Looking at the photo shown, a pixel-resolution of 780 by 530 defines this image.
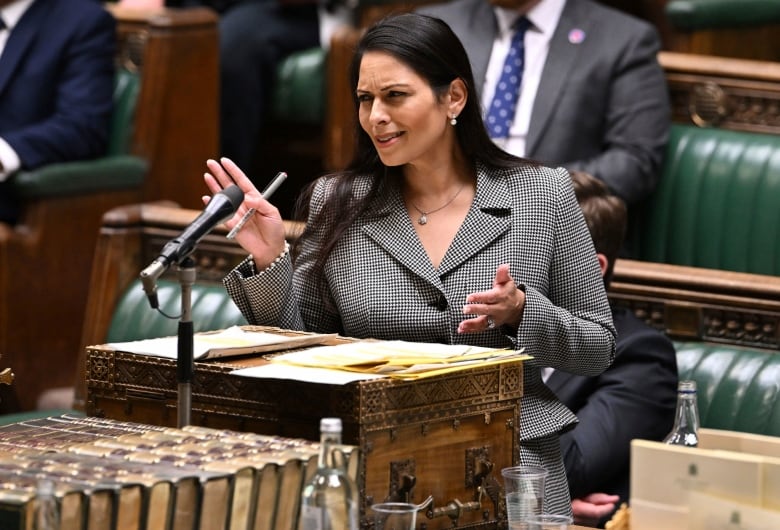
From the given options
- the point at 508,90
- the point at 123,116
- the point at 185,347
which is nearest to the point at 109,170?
the point at 123,116

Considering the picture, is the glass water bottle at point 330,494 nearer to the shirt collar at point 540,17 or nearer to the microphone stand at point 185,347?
the microphone stand at point 185,347

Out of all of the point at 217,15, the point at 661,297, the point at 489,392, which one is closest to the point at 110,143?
the point at 217,15

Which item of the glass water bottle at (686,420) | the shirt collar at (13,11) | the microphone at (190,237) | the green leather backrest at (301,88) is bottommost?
the glass water bottle at (686,420)

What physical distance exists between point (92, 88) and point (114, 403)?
249cm

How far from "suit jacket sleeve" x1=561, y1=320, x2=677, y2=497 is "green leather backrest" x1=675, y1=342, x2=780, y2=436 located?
102mm

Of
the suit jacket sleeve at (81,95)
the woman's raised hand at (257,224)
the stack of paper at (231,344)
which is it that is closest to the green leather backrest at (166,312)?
the suit jacket sleeve at (81,95)

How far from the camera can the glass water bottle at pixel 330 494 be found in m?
1.77

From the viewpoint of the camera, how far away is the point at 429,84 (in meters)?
2.51

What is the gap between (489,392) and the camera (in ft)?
7.09

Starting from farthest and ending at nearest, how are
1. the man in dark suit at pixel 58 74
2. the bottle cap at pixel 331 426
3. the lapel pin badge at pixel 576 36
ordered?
the man in dark suit at pixel 58 74 < the lapel pin badge at pixel 576 36 < the bottle cap at pixel 331 426

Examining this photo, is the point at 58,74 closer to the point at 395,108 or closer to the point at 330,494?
the point at 395,108

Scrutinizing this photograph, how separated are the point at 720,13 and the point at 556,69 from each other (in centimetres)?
97

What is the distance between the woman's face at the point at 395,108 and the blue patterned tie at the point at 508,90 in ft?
4.84

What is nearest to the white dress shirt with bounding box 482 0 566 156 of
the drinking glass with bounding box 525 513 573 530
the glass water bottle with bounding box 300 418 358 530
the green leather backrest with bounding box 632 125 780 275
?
the green leather backrest with bounding box 632 125 780 275
